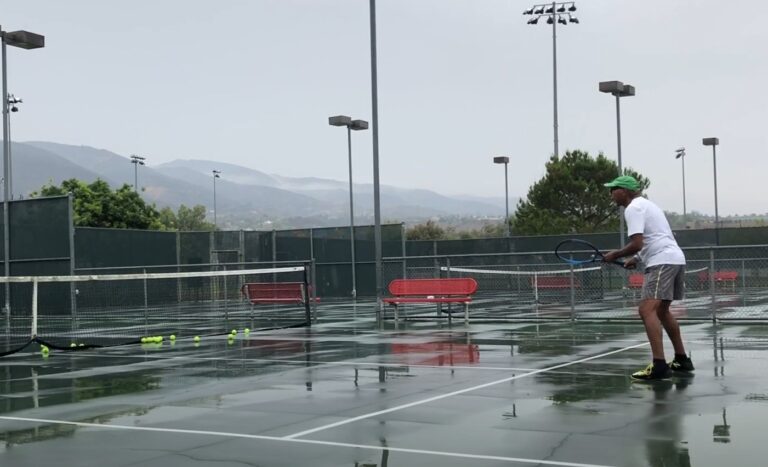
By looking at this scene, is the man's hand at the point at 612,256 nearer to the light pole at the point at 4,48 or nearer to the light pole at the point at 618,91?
the light pole at the point at 4,48

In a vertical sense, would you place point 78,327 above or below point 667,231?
below

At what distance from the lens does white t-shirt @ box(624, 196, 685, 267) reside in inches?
382

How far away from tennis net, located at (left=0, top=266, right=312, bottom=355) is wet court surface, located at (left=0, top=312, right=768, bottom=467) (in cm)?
405

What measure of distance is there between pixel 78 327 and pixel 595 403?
50.5 ft

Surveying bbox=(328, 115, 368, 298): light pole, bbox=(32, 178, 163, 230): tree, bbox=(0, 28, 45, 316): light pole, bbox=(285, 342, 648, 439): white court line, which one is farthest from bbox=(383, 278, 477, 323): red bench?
bbox=(32, 178, 163, 230): tree

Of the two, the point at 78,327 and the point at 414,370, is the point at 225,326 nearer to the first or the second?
the point at 78,327

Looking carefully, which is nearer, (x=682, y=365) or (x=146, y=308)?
(x=682, y=365)

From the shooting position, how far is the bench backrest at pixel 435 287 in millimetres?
18094

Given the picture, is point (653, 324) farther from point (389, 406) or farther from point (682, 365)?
point (389, 406)

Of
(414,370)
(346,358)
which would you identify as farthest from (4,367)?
(414,370)

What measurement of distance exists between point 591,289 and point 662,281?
19.5 metres

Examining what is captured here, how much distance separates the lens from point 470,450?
6.43 m

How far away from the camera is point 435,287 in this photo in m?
18.4

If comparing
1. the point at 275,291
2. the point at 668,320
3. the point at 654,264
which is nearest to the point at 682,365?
the point at 668,320
